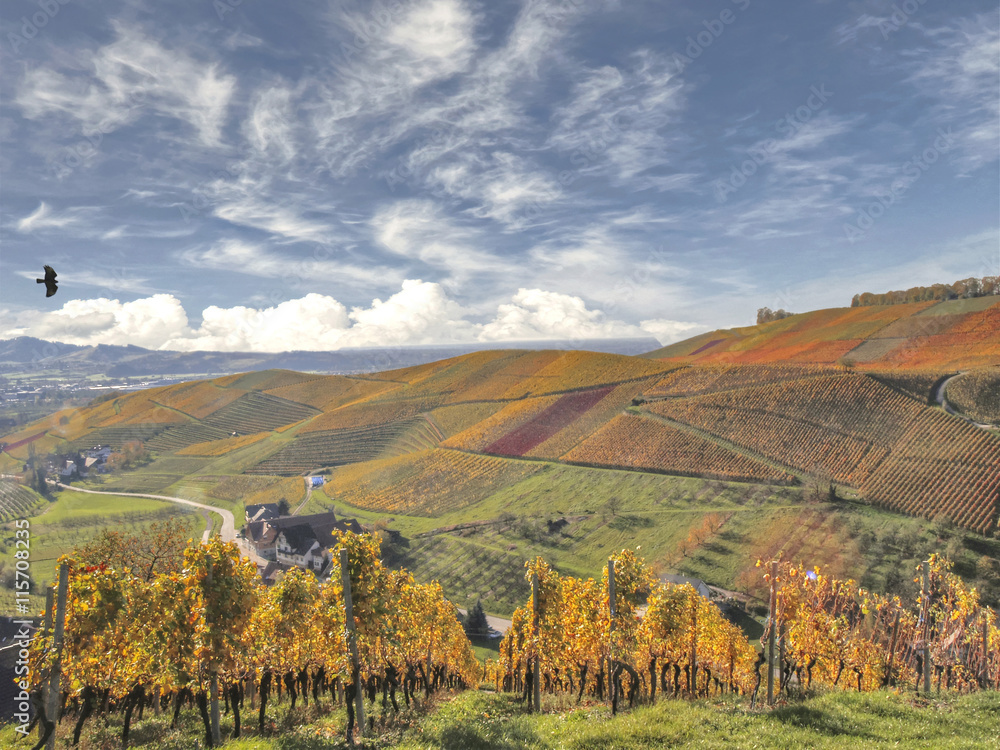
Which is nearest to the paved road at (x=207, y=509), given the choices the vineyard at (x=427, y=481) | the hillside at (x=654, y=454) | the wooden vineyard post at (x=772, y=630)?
the hillside at (x=654, y=454)

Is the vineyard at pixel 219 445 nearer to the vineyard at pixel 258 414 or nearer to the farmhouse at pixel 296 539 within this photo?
the vineyard at pixel 258 414

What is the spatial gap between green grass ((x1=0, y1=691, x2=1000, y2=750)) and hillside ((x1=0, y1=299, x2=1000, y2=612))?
43.5 metres

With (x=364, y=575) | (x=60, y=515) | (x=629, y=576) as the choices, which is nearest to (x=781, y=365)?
(x=629, y=576)

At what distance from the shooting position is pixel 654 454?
8619 centimetres

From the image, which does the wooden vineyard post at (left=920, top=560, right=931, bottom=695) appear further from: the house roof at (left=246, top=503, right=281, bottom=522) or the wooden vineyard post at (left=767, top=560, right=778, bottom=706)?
the house roof at (left=246, top=503, right=281, bottom=522)

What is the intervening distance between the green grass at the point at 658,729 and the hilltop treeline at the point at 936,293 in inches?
6229

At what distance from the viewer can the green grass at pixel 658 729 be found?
12.9m

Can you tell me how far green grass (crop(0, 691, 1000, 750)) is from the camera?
12914 millimetres

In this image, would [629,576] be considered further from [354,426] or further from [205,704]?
[354,426]

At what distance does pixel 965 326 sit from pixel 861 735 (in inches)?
5169

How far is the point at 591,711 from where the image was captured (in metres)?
17.5

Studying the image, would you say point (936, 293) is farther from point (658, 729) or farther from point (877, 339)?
point (658, 729)

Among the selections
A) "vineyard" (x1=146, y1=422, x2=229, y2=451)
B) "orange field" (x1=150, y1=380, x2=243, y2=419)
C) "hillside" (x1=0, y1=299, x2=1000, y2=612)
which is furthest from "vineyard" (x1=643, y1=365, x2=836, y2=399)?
"orange field" (x1=150, y1=380, x2=243, y2=419)

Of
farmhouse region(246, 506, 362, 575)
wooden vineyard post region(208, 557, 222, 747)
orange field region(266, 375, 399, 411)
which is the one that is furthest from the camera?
orange field region(266, 375, 399, 411)
